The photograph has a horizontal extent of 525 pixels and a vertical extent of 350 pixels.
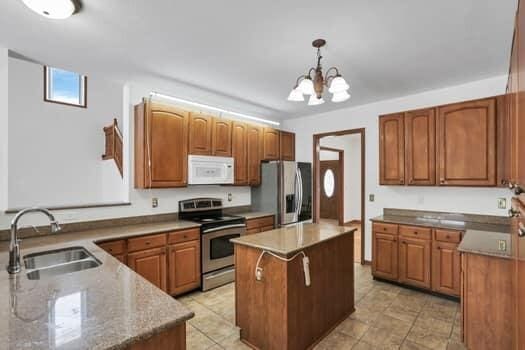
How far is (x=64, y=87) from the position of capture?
18.5 feet

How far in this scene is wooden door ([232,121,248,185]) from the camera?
416 centimetres

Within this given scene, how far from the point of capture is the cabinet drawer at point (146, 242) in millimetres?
2791

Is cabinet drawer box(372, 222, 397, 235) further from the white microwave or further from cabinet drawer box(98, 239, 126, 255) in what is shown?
cabinet drawer box(98, 239, 126, 255)

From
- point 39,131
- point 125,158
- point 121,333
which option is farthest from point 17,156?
point 121,333

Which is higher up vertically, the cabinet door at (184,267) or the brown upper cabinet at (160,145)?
the brown upper cabinet at (160,145)

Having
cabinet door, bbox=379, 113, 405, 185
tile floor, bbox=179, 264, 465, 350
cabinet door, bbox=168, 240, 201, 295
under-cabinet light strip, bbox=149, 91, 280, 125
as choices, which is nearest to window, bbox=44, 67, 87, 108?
under-cabinet light strip, bbox=149, 91, 280, 125

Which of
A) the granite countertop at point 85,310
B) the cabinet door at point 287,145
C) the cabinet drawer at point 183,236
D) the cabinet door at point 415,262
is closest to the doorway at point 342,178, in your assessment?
the cabinet door at point 287,145

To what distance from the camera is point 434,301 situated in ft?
10.1

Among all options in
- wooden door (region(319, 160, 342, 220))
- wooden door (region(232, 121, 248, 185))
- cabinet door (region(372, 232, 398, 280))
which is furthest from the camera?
wooden door (region(319, 160, 342, 220))

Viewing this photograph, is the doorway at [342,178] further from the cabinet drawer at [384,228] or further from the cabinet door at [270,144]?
the cabinet drawer at [384,228]

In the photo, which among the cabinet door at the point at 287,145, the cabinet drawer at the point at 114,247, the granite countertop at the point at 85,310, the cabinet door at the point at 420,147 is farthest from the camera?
the cabinet door at the point at 287,145

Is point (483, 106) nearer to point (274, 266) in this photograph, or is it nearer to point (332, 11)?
point (332, 11)

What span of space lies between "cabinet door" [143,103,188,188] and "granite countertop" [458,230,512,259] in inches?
120

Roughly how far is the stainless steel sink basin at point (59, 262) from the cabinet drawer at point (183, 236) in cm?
99
